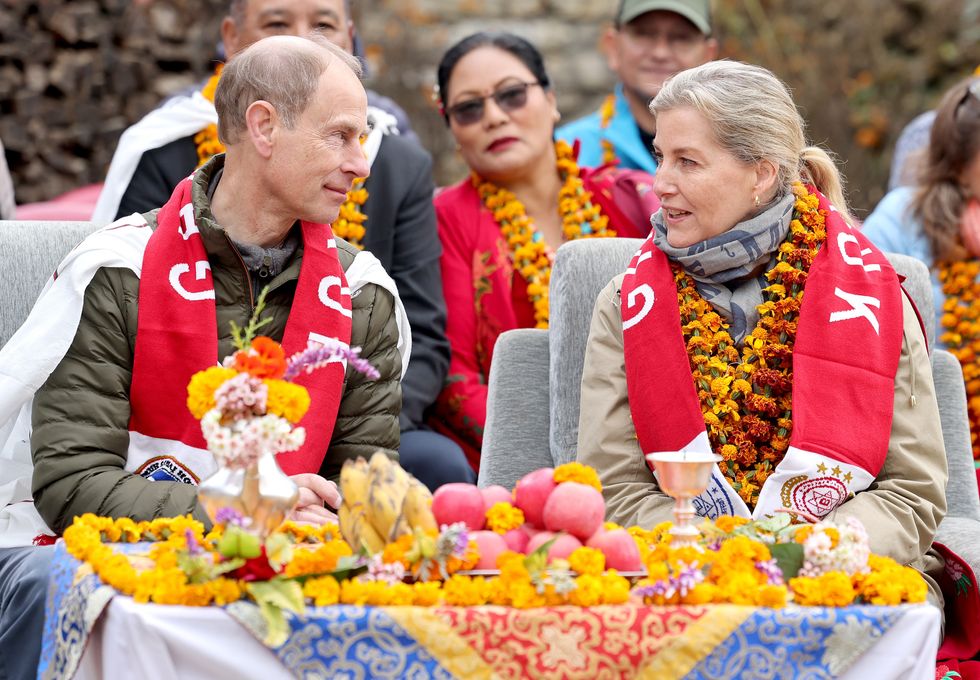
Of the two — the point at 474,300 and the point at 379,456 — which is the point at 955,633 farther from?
the point at 474,300

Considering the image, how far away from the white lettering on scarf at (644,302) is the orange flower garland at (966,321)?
1.70 m

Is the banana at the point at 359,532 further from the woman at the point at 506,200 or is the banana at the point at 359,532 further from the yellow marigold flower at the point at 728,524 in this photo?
the woman at the point at 506,200

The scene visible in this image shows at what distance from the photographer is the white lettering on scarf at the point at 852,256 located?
3.34m

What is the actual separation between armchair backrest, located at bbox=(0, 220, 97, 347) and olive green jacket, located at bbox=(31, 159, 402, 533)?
0.46m

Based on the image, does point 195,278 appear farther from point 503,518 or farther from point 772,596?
point 772,596

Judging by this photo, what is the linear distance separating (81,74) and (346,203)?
2.65 meters

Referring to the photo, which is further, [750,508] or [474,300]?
[474,300]

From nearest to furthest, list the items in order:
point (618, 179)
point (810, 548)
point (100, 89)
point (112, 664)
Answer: point (112, 664) → point (810, 548) → point (618, 179) → point (100, 89)

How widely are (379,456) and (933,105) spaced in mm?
8494

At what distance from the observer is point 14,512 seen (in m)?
3.17

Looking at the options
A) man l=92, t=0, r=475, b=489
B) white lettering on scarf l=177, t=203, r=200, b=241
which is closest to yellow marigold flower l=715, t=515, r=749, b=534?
white lettering on scarf l=177, t=203, r=200, b=241

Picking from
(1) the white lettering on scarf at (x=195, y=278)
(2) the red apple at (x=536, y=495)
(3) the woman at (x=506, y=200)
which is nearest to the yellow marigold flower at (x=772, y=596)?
(2) the red apple at (x=536, y=495)

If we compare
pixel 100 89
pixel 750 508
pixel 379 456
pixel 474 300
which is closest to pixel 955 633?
pixel 750 508

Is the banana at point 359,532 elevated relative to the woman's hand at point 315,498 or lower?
elevated
